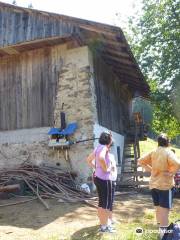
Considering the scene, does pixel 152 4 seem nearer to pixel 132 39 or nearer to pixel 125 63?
pixel 132 39

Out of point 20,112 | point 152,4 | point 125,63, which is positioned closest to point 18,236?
point 20,112

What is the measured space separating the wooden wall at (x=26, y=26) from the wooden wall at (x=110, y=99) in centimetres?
187

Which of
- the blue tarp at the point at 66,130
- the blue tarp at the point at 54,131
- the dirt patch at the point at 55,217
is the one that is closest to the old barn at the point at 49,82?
the blue tarp at the point at 66,130

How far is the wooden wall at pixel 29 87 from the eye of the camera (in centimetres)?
1193

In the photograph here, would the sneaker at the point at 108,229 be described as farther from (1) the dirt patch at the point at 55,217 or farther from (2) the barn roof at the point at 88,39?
(2) the barn roof at the point at 88,39

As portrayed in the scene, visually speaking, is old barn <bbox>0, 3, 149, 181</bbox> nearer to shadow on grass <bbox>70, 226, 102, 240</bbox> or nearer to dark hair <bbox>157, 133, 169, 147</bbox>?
shadow on grass <bbox>70, 226, 102, 240</bbox>

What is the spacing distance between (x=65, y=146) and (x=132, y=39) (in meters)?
13.5

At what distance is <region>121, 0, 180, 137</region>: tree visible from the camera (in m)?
19.4

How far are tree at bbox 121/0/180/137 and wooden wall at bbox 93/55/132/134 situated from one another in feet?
9.04

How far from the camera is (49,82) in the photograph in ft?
39.3

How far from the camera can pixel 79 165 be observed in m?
11.2

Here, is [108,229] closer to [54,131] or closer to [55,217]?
[55,217]

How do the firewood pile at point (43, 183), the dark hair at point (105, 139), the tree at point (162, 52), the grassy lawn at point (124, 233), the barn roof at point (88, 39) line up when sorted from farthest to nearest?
the tree at point (162, 52) → the barn roof at point (88, 39) → the firewood pile at point (43, 183) → the dark hair at point (105, 139) → the grassy lawn at point (124, 233)

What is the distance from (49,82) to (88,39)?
2008mm
